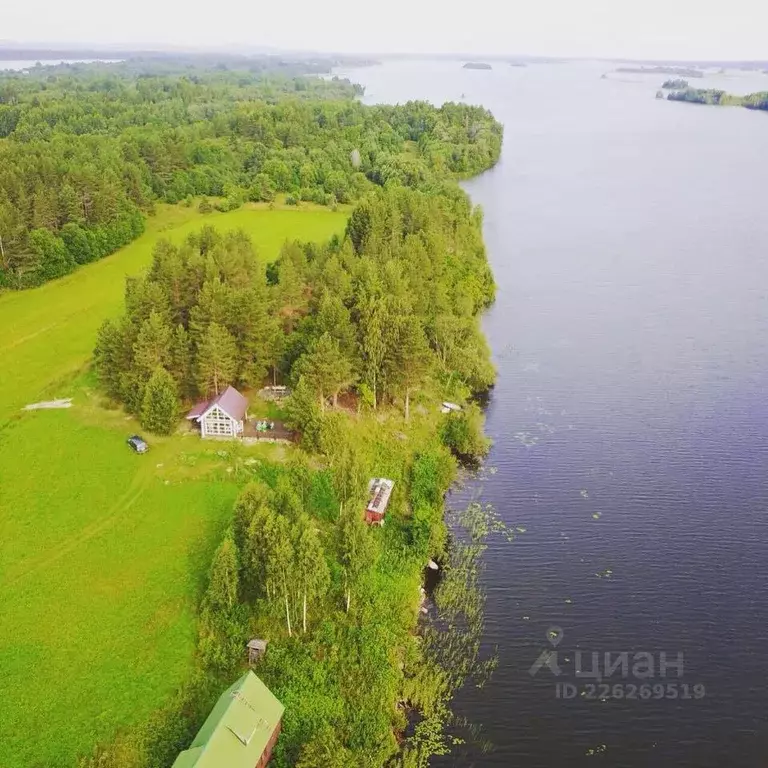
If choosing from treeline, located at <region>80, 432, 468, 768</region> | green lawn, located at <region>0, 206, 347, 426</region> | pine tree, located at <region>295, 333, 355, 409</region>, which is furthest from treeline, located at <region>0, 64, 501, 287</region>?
treeline, located at <region>80, 432, 468, 768</region>

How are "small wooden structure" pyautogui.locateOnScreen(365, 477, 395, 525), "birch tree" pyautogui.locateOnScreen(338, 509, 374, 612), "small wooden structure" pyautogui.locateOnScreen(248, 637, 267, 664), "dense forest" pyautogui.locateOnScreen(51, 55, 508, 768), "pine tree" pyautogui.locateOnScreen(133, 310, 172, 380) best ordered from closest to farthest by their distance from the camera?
"dense forest" pyautogui.locateOnScreen(51, 55, 508, 768) → "small wooden structure" pyautogui.locateOnScreen(248, 637, 267, 664) → "birch tree" pyautogui.locateOnScreen(338, 509, 374, 612) → "small wooden structure" pyautogui.locateOnScreen(365, 477, 395, 525) → "pine tree" pyautogui.locateOnScreen(133, 310, 172, 380)

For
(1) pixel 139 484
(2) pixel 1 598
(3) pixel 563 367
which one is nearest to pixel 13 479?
(1) pixel 139 484

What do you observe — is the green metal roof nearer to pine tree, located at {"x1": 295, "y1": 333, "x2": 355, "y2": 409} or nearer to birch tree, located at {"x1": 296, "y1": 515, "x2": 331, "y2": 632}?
birch tree, located at {"x1": 296, "y1": 515, "x2": 331, "y2": 632}

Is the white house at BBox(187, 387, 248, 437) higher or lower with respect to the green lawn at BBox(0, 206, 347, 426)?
higher

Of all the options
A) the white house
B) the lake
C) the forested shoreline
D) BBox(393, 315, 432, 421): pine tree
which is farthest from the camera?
BBox(393, 315, 432, 421): pine tree

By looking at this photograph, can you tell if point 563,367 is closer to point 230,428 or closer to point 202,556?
point 230,428
